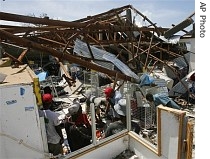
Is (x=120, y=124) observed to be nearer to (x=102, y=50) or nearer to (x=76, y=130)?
(x=76, y=130)

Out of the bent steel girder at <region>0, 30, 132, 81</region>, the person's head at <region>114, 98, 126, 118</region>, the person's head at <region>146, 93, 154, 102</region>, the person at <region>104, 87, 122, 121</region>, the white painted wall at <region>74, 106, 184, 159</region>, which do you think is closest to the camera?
the white painted wall at <region>74, 106, 184, 159</region>

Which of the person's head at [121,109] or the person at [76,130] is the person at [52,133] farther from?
the person's head at [121,109]

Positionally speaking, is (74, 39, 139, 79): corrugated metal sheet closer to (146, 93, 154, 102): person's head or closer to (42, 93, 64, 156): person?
(146, 93, 154, 102): person's head

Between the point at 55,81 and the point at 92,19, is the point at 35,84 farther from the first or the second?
the point at 55,81

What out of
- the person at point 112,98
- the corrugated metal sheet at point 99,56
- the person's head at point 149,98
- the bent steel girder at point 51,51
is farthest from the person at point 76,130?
the person's head at point 149,98

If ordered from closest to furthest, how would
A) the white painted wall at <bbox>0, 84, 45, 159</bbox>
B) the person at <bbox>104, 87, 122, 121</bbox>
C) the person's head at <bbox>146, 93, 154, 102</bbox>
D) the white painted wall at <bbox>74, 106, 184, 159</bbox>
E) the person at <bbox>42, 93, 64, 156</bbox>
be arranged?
the white painted wall at <bbox>0, 84, 45, 159</bbox>, the white painted wall at <bbox>74, 106, 184, 159</bbox>, the person at <bbox>42, 93, 64, 156</bbox>, the person at <bbox>104, 87, 122, 121</bbox>, the person's head at <bbox>146, 93, 154, 102</bbox>

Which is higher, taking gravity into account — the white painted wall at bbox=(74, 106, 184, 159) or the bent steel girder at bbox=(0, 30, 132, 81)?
the bent steel girder at bbox=(0, 30, 132, 81)

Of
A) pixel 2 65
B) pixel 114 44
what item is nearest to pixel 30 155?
pixel 2 65

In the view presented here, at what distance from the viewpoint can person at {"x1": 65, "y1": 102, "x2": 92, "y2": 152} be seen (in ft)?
16.3

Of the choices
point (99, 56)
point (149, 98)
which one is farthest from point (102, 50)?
point (149, 98)

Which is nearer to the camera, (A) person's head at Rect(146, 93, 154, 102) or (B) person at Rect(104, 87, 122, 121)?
(B) person at Rect(104, 87, 122, 121)

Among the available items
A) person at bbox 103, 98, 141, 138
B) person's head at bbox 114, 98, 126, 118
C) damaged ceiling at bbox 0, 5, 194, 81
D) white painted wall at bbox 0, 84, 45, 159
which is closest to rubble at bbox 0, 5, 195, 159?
damaged ceiling at bbox 0, 5, 194, 81

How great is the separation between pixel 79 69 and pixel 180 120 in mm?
10315

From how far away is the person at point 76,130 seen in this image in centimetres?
498
